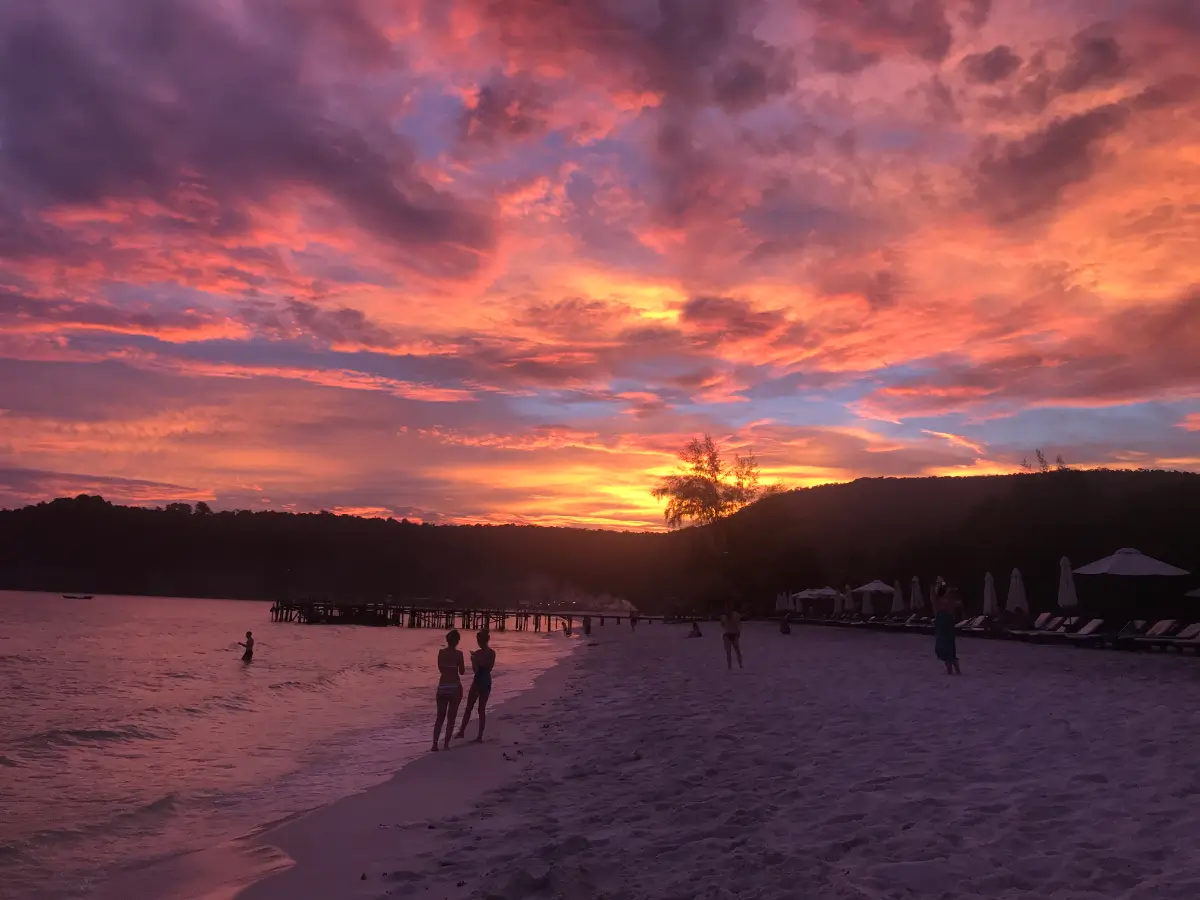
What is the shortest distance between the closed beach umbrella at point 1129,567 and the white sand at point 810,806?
35.0 feet

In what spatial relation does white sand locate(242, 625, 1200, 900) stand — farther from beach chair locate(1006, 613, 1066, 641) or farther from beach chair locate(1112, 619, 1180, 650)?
beach chair locate(1006, 613, 1066, 641)

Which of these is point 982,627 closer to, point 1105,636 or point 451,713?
point 1105,636

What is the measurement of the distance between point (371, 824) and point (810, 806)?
15.4 feet

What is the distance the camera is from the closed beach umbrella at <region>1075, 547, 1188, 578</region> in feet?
78.2

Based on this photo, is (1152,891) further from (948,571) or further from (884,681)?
(948,571)

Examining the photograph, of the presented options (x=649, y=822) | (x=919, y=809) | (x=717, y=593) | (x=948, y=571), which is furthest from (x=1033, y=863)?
(x=717, y=593)

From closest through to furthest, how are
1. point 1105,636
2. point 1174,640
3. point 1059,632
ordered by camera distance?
point 1174,640 < point 1105,636 < point 1059,632

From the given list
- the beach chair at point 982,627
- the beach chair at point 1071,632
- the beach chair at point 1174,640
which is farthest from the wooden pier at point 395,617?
the beach chair at point 1174,640

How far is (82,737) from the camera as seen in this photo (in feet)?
57.4

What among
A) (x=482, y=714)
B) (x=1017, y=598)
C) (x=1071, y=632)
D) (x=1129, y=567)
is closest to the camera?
(x=482, y=714)

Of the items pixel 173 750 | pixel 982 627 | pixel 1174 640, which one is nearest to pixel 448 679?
pixel 173 750

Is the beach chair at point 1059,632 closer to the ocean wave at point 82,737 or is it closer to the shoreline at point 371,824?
the shoreline at point 371,824

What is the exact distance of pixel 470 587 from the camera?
7431 inches

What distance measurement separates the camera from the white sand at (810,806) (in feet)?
17.9
